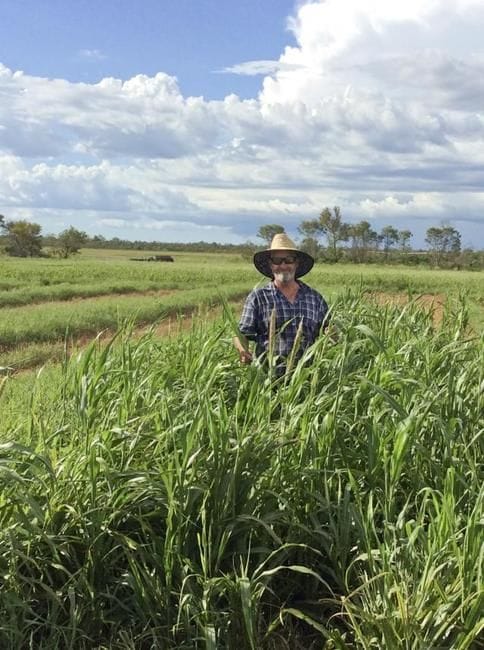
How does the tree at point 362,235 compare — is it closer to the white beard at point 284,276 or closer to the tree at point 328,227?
the tree at point 328,227

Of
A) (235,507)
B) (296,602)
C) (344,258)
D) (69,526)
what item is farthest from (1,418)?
(344,258)

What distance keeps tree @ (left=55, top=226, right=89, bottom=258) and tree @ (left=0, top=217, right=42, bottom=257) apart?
7.87 feet

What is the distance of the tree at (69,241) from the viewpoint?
235 feet

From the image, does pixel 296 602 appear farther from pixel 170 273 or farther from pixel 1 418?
pixel 170 273

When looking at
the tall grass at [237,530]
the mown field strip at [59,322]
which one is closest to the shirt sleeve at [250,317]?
the tall grass at [237,530]

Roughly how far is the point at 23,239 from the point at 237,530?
7433 centimetres

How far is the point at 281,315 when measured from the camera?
14.3 ft

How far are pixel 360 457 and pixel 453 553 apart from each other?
68 centimetres

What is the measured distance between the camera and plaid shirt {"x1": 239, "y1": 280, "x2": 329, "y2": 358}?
4355mm

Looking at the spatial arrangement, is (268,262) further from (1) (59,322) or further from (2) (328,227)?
(2) (328,227)

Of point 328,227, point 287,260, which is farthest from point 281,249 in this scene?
point 328,227

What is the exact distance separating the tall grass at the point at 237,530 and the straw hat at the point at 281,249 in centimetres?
149

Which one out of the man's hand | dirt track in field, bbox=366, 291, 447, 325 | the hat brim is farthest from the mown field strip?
the man's hand

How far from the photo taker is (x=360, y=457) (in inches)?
116
